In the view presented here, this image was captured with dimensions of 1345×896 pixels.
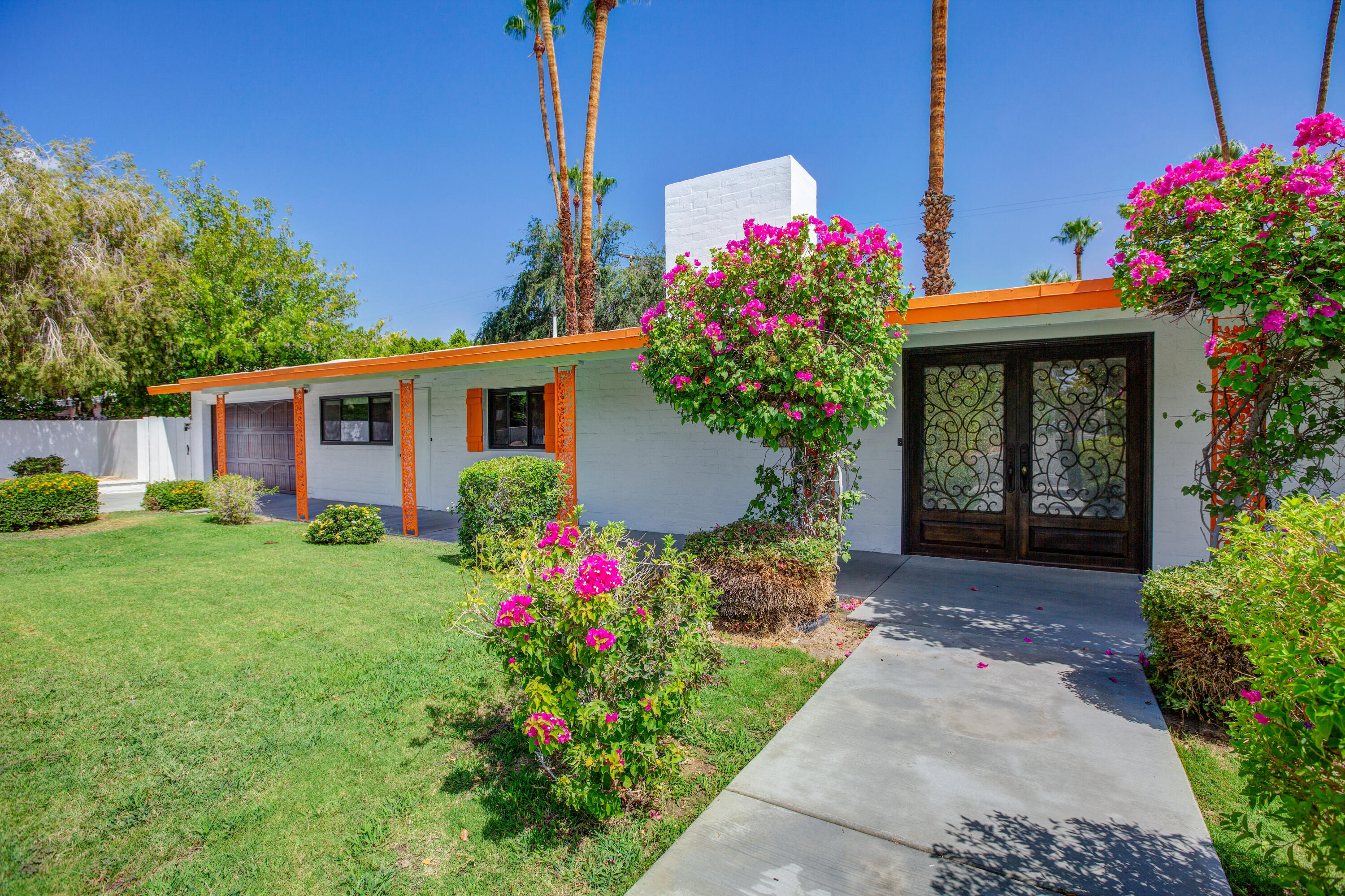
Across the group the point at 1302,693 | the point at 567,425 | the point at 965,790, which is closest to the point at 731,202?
the point at 567,425

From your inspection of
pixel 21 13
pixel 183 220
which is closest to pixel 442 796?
pixel 21 13

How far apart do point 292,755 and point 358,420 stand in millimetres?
10317

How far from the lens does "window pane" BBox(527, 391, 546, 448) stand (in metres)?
9.77

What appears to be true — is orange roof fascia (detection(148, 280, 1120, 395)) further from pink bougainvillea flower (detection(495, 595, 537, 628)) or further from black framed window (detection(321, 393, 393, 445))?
pink bougainvillea flower (detection(495, 595, 537, 628))

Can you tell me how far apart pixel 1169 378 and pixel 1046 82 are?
880cm

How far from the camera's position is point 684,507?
840 centimetres

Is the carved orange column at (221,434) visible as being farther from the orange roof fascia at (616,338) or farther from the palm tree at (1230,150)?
the palm tree at (1230,150)

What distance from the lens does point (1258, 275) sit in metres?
3.38

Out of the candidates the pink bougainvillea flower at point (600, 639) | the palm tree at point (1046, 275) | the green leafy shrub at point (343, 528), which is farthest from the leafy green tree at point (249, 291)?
the palm tree at point (1046, 275)

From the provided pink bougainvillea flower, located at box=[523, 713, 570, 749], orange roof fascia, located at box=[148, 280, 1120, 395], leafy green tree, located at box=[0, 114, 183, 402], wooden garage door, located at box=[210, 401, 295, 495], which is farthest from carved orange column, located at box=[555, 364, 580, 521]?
leafy green tree, located at box=[0, 114, 183, 402]

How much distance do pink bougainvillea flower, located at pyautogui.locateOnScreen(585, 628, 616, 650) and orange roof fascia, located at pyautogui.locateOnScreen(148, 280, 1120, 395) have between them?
12.6ft

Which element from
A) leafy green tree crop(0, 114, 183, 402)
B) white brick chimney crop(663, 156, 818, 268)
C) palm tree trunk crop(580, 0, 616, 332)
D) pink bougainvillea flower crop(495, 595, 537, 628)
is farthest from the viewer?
leafy green tree crop(0, 114, 183, 402)

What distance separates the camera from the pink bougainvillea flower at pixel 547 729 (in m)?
2.21

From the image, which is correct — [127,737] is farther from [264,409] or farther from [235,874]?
[264,409]
